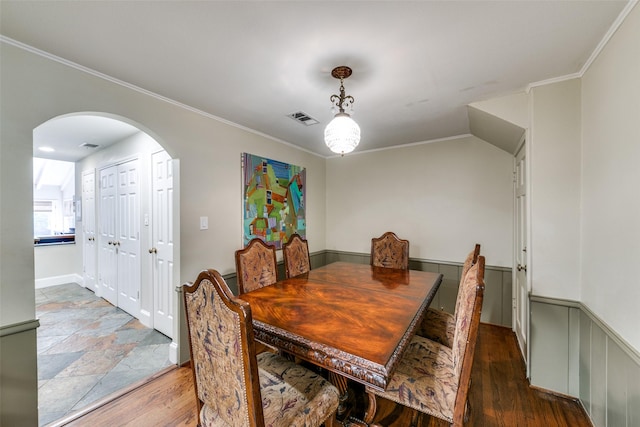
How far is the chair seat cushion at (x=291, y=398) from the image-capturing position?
1.07 metres

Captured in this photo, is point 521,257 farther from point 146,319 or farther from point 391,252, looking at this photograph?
point 146,319

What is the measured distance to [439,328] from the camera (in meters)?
1.80

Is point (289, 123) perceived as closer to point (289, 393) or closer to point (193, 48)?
point (193, 48)

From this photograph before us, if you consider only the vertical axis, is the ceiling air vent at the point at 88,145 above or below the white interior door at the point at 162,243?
above

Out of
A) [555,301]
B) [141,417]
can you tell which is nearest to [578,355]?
[555,301]

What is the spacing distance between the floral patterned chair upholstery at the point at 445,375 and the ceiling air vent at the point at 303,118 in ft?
6.47

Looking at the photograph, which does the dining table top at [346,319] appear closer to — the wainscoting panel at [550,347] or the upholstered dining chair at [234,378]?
the upholstered dining chair at [234,378]

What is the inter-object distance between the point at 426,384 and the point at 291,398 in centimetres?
69

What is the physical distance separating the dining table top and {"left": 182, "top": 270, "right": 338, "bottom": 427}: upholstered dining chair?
243 millimetres

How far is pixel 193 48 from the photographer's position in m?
1.45

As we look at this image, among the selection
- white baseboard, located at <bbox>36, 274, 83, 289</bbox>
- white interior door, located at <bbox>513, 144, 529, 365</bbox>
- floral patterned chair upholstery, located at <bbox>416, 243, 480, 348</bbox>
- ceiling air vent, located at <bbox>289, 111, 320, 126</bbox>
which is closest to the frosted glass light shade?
ceiling air vent, located at <bbox>289, 111, 320, 126</bbox>

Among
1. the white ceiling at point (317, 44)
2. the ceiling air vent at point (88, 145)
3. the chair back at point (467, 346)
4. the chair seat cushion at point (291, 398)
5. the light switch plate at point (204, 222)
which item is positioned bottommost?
the chair seat cushion at point (291, 398)

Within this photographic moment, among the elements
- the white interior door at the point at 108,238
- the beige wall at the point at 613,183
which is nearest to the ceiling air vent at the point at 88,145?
the white interior door at the point at 108,238

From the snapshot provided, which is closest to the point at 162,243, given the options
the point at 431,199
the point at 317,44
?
the point at 317,44
